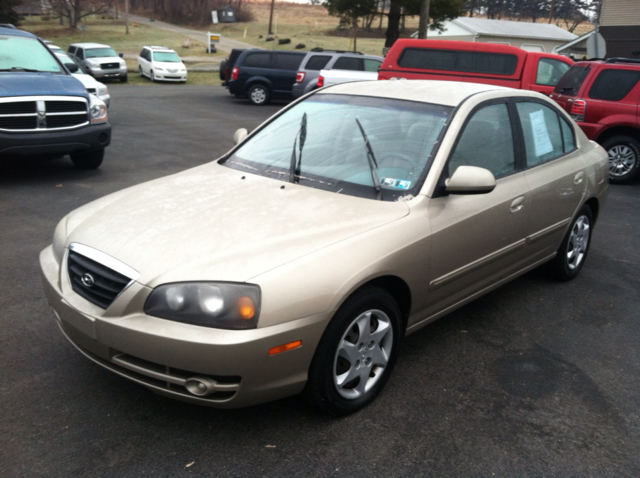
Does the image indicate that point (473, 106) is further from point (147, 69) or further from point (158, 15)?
point (158, 15)

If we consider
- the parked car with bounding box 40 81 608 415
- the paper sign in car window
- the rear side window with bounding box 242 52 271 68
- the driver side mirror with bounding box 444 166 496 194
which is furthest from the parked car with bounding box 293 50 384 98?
the driver side mirror with bounding box 444 166 496 194

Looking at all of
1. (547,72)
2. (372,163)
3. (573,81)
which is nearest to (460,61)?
(547,72)

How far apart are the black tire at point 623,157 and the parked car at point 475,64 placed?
3.55m

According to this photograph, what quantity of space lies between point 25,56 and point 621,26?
86.8 feet

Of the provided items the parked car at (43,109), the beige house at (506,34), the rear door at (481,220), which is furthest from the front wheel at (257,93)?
the beige house at (506,34)

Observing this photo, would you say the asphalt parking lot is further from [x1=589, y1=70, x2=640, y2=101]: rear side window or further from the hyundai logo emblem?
[x1=589, y1=70, x2=640, y2=101]: rear side window

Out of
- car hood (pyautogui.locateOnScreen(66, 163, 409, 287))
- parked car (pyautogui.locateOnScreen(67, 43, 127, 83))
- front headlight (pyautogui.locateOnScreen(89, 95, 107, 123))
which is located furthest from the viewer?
parked car (pyautogui.locateOnScreen(67, 43, 127, 83))

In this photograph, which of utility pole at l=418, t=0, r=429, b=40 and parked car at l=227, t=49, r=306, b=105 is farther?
utility pole at l=418, t=0, r=429, b=40

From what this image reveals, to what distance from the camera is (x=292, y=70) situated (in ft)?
70.2

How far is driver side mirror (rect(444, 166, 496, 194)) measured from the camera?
346 cm

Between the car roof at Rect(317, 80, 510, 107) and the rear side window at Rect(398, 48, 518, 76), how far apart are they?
372 inches

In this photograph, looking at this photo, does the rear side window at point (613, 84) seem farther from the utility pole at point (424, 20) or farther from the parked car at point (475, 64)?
the utility pole at point (424, 20)

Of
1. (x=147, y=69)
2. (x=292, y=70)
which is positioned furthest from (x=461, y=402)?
(x=147, y=69)

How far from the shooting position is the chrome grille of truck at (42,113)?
25.2 feet
